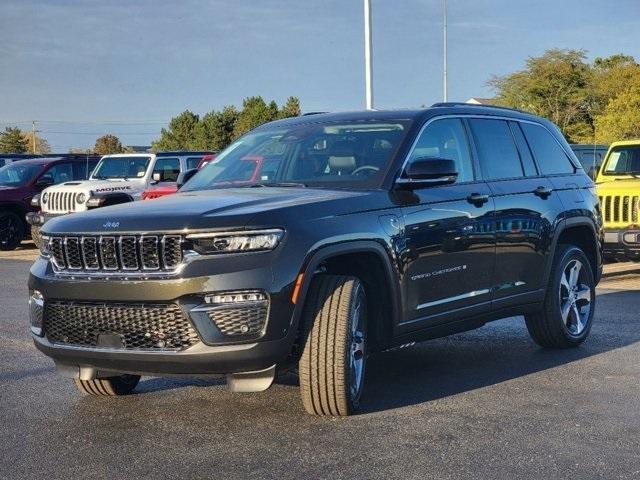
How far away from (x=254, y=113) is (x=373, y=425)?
49996mm

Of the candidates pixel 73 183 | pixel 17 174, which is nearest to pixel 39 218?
pixel 73 183

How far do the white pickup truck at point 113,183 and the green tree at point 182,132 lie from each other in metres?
41.7

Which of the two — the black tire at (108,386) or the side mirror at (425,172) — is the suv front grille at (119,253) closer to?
the black tire at (108,386)

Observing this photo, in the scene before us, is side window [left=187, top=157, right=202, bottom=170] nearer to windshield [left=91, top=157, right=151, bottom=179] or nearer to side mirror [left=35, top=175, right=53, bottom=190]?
windshield [left=91, top=157, right=151, bottom=179]

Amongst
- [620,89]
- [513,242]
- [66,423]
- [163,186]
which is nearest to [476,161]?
[513,242]

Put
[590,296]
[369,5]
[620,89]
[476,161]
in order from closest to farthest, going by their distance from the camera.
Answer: [476,161], [590,296], [369,5], [620,89]

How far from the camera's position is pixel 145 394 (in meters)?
6.11

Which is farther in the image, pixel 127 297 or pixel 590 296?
pixel 590 296

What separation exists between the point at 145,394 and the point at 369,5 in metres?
18.4

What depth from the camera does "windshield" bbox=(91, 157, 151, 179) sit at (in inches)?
738

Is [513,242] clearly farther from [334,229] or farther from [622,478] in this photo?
[622,478]

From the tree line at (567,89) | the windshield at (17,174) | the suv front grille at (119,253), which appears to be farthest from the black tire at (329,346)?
the tree line at (567,89)

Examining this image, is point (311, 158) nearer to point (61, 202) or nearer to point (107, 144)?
point (61, 202)

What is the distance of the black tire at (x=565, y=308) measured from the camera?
7.32 metres
